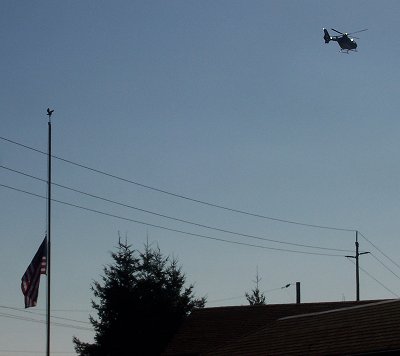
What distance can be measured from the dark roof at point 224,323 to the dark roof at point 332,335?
447cm

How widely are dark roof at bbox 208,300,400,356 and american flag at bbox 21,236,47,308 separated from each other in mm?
9522

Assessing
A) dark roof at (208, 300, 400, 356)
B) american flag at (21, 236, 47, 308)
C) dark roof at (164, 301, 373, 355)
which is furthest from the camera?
dark roof at (164, 301, 373, 355)

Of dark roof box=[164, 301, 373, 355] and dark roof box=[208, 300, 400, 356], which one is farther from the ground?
dark roof box=[164, 301, 373, 355]

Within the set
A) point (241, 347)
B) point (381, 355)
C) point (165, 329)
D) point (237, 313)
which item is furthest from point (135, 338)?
point (381, 355)

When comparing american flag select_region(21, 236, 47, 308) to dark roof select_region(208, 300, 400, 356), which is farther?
american flag select_region(21, 236, 47, 308)

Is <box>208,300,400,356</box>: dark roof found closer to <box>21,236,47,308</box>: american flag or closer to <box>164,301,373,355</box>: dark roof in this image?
<box>164,301,373,355</box>: dark roof

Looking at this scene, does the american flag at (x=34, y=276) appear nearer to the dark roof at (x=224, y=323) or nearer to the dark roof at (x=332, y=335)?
the dark roof at (x=332, y=335)

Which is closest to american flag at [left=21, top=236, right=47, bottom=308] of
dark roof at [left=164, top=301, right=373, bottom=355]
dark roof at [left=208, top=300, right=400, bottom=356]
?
dark roof at [left=208, top=300, right=400, bottom=356]

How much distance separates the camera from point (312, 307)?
52.8 m

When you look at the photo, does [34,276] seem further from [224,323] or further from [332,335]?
[224,323]

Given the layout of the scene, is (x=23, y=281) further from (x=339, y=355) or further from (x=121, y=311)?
(x=121, y=311)

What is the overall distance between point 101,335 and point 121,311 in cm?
207

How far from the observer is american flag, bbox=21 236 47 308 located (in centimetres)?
4050

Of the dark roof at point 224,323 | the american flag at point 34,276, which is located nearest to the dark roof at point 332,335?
the dark roof at point 224,323
